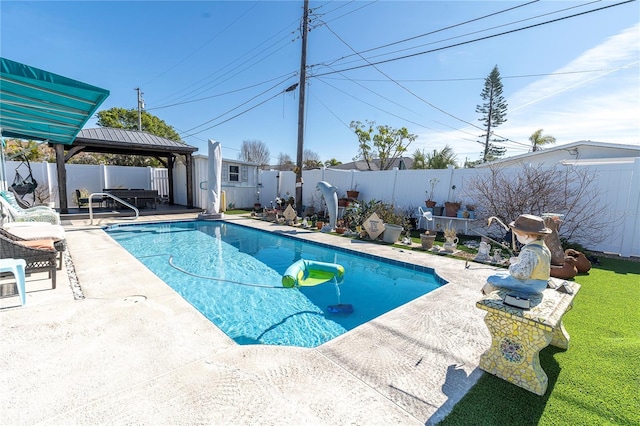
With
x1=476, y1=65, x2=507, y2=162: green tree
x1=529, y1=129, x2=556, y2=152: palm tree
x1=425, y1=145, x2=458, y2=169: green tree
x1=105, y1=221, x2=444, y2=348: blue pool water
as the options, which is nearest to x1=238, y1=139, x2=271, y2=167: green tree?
x1=476, y1=65, x2=507, y2=162: green tree

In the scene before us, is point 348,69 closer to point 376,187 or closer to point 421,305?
point 376,187

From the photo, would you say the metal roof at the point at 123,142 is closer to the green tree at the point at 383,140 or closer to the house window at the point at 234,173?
the house window at the point at 234,173

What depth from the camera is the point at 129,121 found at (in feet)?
85.8

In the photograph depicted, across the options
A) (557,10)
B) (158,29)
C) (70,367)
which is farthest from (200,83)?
(70,367)

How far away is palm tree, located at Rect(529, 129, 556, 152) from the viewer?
78.3 feet

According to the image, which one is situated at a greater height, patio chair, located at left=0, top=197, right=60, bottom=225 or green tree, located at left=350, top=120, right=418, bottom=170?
green tree, located at left=350, top=120, right=418, bottom=170

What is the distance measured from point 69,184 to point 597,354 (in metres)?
21.2

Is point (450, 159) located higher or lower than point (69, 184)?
higher

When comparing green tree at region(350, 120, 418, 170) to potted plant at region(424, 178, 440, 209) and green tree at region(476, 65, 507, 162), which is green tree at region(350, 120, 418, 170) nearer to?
green tree at region(476, 65, 507, 162)

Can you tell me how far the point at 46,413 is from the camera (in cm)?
186

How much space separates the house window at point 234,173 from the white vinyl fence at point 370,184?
0.52 meters

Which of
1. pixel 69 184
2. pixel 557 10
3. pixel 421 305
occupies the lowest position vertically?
pixel 421 305

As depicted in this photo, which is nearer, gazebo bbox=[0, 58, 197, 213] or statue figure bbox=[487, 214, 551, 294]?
statue figure bbox=[487, 214, 551, 294]

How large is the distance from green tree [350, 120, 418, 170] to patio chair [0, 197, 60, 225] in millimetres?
20025
